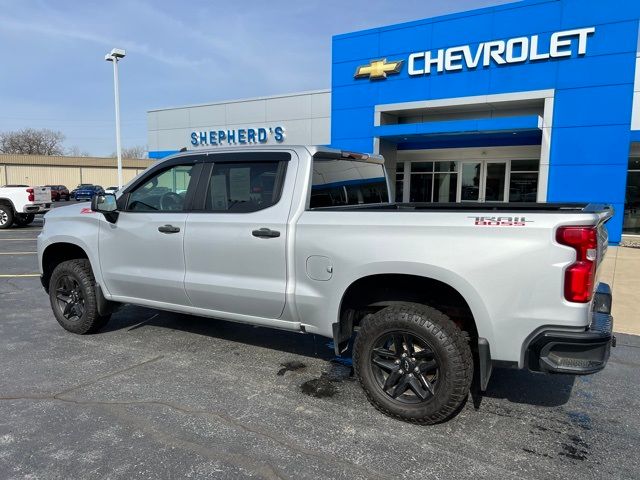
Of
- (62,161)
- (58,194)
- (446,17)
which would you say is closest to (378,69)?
(446,17)

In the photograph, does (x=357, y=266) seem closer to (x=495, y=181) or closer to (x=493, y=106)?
(x=493, y=106)

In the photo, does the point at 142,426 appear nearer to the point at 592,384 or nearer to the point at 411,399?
the point at 411,399

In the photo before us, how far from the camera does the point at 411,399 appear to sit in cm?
350

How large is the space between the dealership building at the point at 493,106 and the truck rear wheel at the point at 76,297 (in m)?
11.4

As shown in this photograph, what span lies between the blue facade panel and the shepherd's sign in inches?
2.7

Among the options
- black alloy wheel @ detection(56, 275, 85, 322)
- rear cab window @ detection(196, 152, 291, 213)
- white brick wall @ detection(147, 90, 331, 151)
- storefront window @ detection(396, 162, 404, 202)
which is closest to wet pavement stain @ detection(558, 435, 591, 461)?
rear cab window @ detection(196, 152, 291, 213)

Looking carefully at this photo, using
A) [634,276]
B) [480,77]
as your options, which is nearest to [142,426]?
[634,276]

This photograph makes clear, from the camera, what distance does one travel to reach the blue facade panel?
1338 centimetres

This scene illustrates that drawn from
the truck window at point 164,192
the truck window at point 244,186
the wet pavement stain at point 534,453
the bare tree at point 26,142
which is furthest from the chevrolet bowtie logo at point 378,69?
the bare tree at point 26,142

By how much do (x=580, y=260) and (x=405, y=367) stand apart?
136 cm

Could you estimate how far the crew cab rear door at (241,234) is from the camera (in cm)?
394

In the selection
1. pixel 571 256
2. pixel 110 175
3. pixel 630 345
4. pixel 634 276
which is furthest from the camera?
pixel 110 175

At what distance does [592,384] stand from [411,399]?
186cm

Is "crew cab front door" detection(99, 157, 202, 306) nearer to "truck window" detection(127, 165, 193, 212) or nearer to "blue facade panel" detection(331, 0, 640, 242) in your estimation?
"truck window" detection(127, 165, 193, 212)
